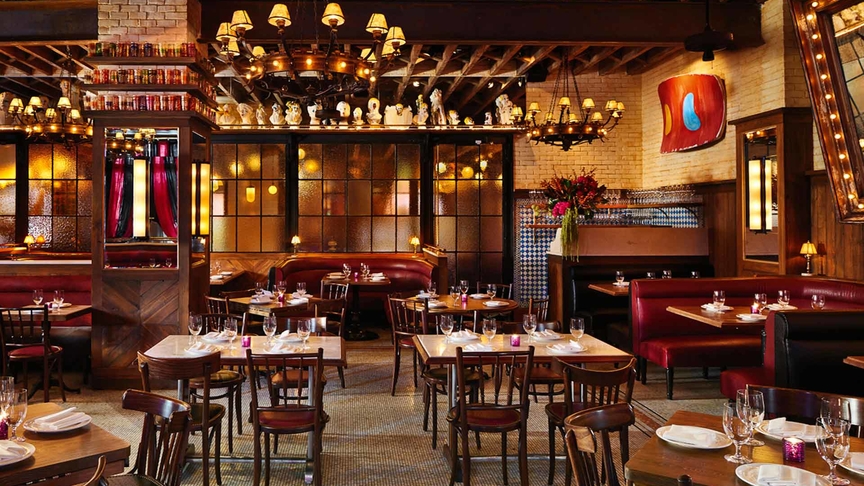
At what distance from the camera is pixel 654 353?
6.54 meters

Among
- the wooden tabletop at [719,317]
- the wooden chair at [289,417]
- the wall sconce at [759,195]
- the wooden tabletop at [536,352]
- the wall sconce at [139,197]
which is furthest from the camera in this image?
the wall sconce at [759,195]

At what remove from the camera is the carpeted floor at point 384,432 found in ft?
14.1

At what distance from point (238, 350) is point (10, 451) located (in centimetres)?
199

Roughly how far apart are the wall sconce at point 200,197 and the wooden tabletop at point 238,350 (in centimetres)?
230

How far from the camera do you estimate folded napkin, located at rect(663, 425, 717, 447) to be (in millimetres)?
2521

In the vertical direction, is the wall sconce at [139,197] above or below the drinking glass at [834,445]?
above

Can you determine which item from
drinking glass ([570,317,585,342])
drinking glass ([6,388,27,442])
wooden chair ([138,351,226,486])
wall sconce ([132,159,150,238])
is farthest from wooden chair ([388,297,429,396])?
drinking glass ([6,388,27,442])

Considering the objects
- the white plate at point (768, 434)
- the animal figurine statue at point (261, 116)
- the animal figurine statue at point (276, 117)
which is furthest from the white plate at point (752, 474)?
the animal figurine statue at point (261, 116)

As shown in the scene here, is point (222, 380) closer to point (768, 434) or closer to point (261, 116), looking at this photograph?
point (768, 434)

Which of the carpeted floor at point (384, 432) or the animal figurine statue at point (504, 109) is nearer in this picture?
the carpeted floor at point (384, 432)

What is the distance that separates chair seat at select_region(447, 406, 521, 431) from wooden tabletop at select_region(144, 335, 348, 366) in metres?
0.78

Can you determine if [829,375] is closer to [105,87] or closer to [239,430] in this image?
[239,430]

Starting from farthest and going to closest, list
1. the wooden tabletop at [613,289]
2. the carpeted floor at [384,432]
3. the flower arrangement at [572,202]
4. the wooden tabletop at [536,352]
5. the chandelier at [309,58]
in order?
1. the flower arrangement at [572,202]
2. the wooden tabletop at [613,289]
3. the chandelier at [309,58]
4. the carpeted floor at [384,432]
5. the wooden tabletop at [536,352]

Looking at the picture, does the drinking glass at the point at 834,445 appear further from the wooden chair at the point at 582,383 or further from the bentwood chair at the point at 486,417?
the bentwood chair at the point at 486,417
